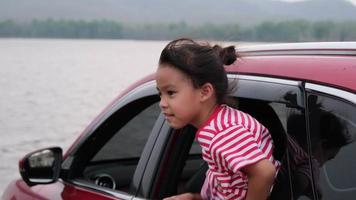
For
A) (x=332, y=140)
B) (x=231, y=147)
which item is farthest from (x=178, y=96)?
(x=332, y=140)

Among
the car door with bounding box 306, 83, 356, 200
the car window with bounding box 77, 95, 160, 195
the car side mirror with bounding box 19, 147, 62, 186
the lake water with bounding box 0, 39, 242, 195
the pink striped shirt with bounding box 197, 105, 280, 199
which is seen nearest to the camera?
the car door with bounding box 306, 83, 356, 200

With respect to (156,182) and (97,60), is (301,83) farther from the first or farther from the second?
(97,60)

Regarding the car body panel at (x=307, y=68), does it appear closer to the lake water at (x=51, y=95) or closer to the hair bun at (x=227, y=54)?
the hair bun at (x=227, y=54)

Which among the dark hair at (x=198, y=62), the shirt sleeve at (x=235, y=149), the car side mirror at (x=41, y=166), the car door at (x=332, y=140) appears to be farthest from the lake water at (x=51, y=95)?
the car door at (x=332, y=140)

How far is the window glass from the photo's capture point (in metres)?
3.24

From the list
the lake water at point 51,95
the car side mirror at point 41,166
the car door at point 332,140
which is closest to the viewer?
the car door at point 332,140

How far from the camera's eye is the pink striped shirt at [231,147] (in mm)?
1909

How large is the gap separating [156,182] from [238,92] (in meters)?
0.55

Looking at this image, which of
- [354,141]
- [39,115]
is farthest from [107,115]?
[39,115]

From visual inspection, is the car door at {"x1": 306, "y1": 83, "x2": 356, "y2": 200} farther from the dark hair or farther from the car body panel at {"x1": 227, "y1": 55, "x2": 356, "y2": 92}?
the dark hair

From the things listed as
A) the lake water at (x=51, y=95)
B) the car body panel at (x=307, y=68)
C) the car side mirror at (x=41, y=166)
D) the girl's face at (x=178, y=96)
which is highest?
the car body panel at (x=307, y=68)

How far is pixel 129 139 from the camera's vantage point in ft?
12.3

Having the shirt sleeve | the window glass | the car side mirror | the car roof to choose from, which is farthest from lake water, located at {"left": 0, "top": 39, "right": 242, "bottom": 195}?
the shirt sleeve

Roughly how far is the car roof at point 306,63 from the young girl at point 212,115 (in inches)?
6.4
